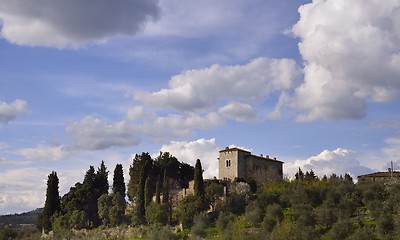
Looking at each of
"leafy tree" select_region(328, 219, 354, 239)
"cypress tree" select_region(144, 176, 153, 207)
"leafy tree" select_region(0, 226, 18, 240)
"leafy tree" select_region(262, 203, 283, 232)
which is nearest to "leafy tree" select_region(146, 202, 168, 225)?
"cypress tree" select_region(144, 176, 153, 207)

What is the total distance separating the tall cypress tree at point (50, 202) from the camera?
7750cm

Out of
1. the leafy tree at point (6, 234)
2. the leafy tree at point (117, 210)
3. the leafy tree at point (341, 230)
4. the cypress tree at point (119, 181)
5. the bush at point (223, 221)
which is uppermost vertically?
the cypress tree at point (119, 181)

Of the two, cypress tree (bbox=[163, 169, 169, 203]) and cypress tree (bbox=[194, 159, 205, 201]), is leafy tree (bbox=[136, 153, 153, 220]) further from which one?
cypress tree (bbox=[194, 159, 205, 201])

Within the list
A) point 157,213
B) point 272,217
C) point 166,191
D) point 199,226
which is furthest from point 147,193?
point 272,217

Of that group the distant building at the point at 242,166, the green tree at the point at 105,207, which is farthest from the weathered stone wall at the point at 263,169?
the green tree at the point at 105,207

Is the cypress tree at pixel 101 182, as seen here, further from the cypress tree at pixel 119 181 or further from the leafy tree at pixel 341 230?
the leafy tree at pixel 341 230

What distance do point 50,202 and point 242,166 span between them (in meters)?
28.5

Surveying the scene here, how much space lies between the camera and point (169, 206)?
231ft

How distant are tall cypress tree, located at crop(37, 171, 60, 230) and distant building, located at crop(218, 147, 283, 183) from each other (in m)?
24.3

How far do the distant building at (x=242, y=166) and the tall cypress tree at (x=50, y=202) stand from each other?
→ 956 inches

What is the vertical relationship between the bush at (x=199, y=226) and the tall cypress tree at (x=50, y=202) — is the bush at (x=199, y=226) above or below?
below

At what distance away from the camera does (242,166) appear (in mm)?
81688

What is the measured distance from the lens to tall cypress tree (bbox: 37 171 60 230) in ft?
254

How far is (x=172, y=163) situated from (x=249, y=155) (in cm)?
1188
